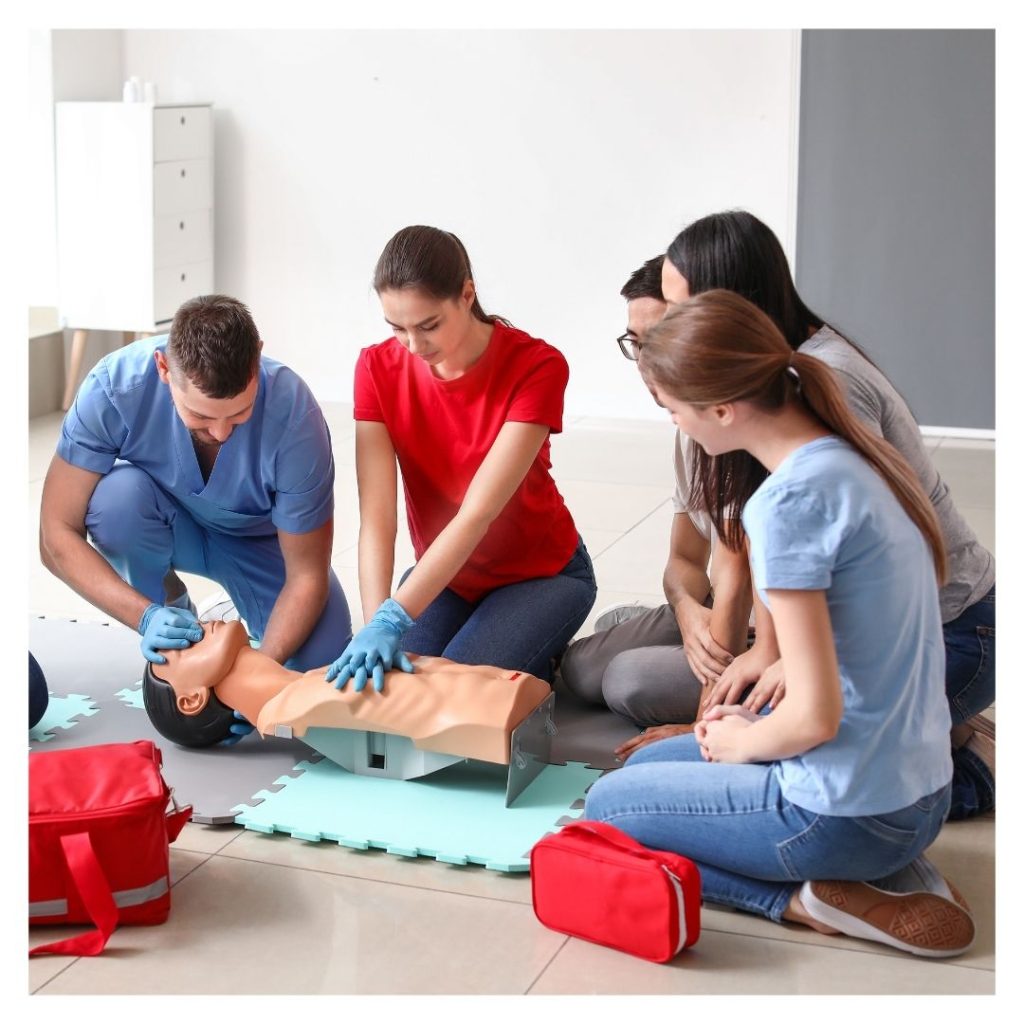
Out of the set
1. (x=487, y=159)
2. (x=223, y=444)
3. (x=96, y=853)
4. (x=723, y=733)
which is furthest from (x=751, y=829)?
(x=487, y=159)

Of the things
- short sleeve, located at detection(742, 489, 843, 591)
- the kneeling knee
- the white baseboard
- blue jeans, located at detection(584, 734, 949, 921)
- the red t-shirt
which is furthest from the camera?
the white baseboard

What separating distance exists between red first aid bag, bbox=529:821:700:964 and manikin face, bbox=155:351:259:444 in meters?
0.80

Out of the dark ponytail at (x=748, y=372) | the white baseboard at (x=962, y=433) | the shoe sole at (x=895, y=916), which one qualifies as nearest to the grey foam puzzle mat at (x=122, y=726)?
the shoe sole at (x=895, y=916)

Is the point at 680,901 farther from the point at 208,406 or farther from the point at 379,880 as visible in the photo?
the point at 208,406

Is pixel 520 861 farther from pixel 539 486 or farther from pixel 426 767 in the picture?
pixel 539 486

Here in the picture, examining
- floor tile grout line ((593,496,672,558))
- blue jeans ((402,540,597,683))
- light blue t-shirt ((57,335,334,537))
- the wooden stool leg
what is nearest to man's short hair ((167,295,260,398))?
light blue t-shirt ((57,335,334,537))

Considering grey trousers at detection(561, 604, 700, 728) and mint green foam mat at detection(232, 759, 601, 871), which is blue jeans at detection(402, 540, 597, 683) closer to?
grey trousers at detection(561, 604, 700, 728)

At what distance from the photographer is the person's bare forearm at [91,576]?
2.34 metres

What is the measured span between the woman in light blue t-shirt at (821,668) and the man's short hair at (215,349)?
702mm

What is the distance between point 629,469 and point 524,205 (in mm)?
1067

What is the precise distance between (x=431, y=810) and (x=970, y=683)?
2.51ft

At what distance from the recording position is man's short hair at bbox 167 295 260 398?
208cm

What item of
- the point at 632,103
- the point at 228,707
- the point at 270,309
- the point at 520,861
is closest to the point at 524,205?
the point at 632,103

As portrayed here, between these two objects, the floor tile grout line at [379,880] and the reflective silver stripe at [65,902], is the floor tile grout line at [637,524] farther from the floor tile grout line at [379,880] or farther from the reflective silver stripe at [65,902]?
the reflective silver stripe at [65,902]
